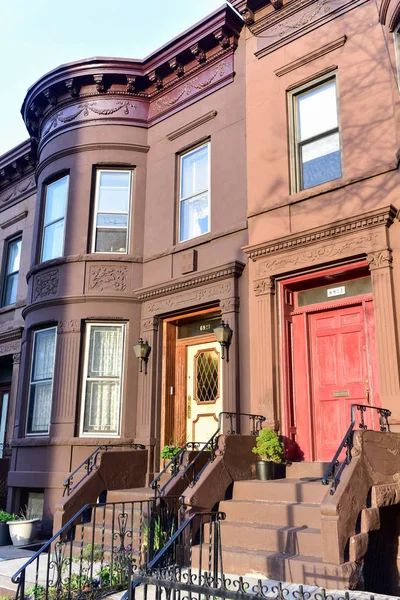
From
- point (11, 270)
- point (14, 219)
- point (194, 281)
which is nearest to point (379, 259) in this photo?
point (194, 281)

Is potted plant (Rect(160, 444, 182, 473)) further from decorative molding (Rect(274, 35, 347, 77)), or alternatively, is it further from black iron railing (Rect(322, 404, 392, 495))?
decorative molding (Rect(274, 35, 347, 77))

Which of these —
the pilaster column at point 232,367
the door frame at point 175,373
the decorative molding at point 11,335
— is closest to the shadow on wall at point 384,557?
the pilaster column at point 232,367

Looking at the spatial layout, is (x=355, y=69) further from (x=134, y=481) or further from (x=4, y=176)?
(x=4, y=176)

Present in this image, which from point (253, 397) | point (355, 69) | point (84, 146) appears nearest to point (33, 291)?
point (84, 146)

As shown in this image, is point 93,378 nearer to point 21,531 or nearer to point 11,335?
point 21,531

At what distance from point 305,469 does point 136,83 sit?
8.78 metres

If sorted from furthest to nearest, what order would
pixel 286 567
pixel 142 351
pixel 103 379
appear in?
pixel 103 379
pixel 142 351
pixel 286 567

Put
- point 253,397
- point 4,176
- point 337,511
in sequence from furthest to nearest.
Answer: point 4,176
point 253,397
point 337,511

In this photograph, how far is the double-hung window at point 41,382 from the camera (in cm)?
1157

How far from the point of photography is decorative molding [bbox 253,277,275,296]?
30.3 ft

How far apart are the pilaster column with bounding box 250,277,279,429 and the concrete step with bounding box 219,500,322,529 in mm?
1685

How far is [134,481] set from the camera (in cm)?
994

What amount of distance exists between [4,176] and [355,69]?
10694 mm

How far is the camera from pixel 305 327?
9016 millimetres
